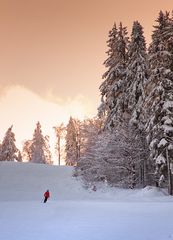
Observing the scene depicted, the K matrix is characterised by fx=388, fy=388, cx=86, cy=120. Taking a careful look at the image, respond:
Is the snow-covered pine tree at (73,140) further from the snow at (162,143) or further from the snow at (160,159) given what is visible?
the snow at (162,143)

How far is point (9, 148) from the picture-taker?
76812 millimetres

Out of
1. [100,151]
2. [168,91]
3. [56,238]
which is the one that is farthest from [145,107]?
[56,238]

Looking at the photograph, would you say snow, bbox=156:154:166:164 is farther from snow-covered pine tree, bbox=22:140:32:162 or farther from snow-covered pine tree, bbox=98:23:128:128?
snow-covered pine tree, bbox=22:140:32:162

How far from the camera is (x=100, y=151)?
139 ft

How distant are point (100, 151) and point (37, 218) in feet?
69.5

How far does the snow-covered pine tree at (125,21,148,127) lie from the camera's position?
38.0 m

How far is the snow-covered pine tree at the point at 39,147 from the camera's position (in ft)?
278

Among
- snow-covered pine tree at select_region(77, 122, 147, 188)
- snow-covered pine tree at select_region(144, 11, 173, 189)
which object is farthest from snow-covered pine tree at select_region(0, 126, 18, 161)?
snow-covered pine tree at select_region(144, 11, 173, 189)

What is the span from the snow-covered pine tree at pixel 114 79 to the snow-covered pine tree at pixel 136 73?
126 centimetres

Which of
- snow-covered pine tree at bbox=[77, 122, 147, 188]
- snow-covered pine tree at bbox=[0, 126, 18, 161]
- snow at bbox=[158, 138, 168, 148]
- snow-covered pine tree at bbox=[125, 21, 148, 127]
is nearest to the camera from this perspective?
snow at bbox=[158, 138, 168, 148]

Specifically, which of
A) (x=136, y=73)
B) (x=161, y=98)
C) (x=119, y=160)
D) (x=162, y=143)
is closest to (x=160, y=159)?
(x=162, y=143)

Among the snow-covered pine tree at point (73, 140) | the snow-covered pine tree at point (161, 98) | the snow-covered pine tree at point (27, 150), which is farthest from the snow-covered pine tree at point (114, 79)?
the snow-covered pine tree at point (27, 150)

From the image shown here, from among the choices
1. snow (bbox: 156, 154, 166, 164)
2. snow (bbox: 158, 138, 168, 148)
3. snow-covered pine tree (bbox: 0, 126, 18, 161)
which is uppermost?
snow-covered pine tree (bbox: 0, 126, 18, 161)

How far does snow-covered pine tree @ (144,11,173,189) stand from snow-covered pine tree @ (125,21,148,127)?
3.50 meters
